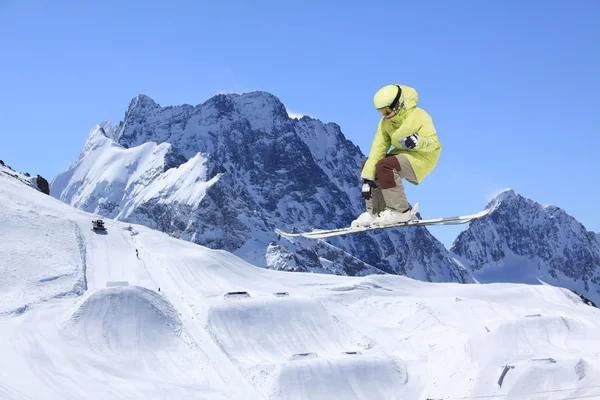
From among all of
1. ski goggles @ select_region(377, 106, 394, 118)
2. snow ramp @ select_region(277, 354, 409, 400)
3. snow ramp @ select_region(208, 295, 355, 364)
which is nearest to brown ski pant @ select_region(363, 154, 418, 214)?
ski goggles @ select_region(377, 106, 394, 118)

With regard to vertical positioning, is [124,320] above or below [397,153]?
below

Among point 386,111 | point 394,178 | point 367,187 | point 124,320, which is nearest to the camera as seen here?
point 386,111

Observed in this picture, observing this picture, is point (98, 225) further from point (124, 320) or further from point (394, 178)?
point (394, 178)

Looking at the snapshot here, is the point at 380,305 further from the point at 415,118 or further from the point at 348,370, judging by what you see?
the point at 415,118

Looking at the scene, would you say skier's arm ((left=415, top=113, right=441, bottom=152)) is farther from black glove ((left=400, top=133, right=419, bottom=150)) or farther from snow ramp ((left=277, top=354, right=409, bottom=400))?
snow ramp ((left=277, top=354, right=409, bottom=400))

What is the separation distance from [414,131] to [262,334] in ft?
204

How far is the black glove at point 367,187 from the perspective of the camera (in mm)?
12290

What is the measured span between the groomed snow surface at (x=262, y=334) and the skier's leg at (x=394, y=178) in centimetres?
4003

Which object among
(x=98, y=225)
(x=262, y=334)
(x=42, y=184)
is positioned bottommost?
(x=262, y=334)

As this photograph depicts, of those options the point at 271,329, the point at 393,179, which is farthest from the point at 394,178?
the point at 271,329

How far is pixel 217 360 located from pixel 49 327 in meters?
13.9

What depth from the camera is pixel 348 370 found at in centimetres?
6406

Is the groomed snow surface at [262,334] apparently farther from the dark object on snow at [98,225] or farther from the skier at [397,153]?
the skier at [397,153]

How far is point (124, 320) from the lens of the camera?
67.1 meters
